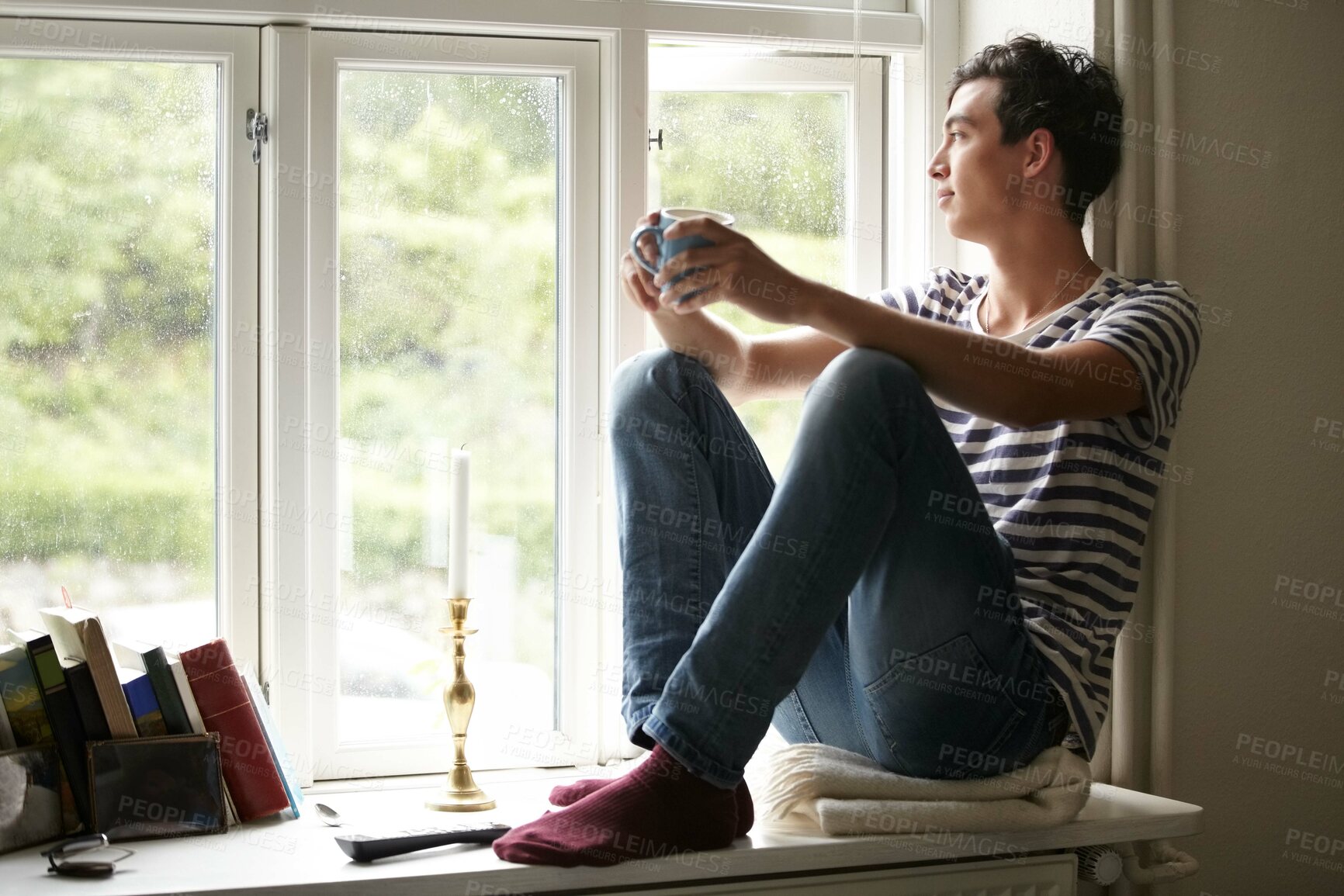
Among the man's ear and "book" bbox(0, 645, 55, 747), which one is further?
the man's ear

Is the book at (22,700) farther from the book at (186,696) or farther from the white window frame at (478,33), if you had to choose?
the white window frame at (478,33)

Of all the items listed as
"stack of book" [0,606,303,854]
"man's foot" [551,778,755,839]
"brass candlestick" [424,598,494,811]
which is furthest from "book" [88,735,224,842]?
"man's foot" [551,778,755,839]

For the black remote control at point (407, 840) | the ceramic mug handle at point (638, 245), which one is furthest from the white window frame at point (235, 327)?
the ceramic mug handle at point (638, 245)

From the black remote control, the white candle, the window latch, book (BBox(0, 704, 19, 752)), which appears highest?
the window latch

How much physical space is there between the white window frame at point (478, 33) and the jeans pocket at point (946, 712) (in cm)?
54

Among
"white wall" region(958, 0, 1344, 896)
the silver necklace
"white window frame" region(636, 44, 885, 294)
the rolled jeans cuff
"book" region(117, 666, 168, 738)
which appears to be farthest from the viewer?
"white window frame" region(636, 44, 885, 294)

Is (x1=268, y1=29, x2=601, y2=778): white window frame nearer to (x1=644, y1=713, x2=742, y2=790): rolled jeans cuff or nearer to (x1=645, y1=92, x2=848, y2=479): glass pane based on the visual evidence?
(x1=645, y1=92, x2=848, y2=479): glass pane

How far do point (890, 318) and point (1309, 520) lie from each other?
751 millimetres

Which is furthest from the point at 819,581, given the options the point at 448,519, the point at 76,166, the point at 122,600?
the point at 76,166

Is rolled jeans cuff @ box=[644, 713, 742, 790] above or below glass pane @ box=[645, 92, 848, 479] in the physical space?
below

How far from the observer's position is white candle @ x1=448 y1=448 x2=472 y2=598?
1.38 meters

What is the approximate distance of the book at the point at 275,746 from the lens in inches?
53.6

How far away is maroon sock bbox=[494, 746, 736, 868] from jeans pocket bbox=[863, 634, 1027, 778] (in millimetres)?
194

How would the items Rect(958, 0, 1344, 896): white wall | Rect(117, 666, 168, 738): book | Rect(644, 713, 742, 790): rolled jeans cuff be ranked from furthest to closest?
Rect(958, 0, 1344, 896): white wall
Rect(117, 666, 168, 738): book
Rect(644, 713, 742, 790): rolled jeans cuff
